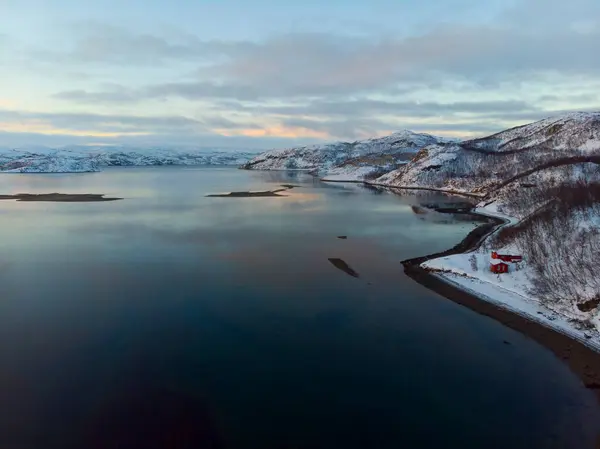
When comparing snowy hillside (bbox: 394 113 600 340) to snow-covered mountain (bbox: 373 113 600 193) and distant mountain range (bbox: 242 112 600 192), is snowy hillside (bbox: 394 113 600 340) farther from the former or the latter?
distant mountain range (bbox: 242 112 600 192)

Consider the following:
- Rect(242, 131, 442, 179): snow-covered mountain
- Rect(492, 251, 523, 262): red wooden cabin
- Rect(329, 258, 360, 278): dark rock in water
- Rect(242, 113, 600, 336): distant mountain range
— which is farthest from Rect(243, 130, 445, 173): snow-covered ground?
Rect(492, 251, 523, 262): red wooden cabin

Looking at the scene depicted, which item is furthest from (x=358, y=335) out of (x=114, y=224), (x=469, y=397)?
(x=114, y=224)

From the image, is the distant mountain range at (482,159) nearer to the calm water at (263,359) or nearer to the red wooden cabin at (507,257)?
the red wooden cabin at (507,257)

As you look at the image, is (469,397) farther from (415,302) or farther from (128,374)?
(128,374)

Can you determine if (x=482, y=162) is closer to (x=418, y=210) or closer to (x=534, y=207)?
(x=418, y=210)

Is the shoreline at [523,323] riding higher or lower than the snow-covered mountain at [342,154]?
lower

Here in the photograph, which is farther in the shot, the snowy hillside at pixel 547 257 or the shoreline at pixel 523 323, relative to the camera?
the snowy hillside at pixel 547 257

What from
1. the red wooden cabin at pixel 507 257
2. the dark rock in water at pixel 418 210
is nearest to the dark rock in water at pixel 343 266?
the red wooden cabin at pixel 507 257
